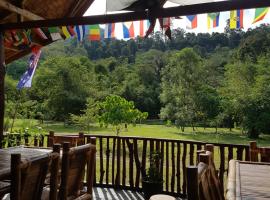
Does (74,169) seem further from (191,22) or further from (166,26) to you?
(191,22)

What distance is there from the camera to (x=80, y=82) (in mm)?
26312

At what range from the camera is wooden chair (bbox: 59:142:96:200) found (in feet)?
7.42

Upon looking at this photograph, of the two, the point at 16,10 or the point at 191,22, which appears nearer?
the point at 16,10

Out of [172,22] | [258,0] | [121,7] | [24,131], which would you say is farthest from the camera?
[24,131]

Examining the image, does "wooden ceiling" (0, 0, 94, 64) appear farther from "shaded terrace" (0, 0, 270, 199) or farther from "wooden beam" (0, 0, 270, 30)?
"wooden beam" (0, 0, 270, 30)

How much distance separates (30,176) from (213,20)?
385 centimetres

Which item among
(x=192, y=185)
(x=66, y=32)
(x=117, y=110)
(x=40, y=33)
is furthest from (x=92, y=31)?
(x=117, y=110)

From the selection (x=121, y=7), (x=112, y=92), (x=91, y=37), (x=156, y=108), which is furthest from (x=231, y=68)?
(x=121, y=7)

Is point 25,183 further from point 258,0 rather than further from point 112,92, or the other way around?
point 112,92

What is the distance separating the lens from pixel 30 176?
1.92 metres

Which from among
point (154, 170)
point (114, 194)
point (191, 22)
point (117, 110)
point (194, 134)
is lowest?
point (194, 134)

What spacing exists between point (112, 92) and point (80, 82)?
11.7 feet

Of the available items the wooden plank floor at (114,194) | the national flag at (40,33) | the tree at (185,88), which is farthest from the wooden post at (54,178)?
the tree at (185,88)

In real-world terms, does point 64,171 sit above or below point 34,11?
below
